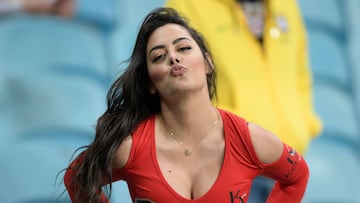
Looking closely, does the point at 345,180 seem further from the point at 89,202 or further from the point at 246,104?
the point at 89,202

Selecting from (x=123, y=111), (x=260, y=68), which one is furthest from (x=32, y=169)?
(x=123, y=111)

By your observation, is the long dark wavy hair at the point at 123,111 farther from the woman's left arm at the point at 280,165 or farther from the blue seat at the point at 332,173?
the blue seat at the point at 332,173

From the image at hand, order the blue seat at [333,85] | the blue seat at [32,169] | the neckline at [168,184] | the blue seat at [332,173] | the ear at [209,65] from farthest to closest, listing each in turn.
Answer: the blue seat at [333,85], the blue seat at [332,173], the blue seat at [32,169], the ear at [209,65], the neckline at [168,184]

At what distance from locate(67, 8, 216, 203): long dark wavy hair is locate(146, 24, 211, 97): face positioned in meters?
0.02

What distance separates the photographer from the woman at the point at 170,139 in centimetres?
138

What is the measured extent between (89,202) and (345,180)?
1.28 m

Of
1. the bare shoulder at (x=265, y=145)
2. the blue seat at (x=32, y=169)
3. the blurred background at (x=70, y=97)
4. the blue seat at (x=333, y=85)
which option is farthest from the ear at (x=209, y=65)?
the blue seat at (x=333, y=85)

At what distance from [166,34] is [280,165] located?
0.93ft

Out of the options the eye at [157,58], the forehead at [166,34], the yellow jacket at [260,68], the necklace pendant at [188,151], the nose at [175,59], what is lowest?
the necklace pendant at [188,151]

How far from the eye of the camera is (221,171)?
139 cm

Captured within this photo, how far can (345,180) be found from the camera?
2.51 m

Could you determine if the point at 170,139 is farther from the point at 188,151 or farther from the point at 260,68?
the point at 260,68

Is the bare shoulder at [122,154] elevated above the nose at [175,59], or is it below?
below

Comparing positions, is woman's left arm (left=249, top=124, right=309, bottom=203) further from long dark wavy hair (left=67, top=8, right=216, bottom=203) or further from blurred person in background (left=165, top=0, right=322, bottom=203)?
blurred person in background (left=165, top=0, right=322, bottom=203)
